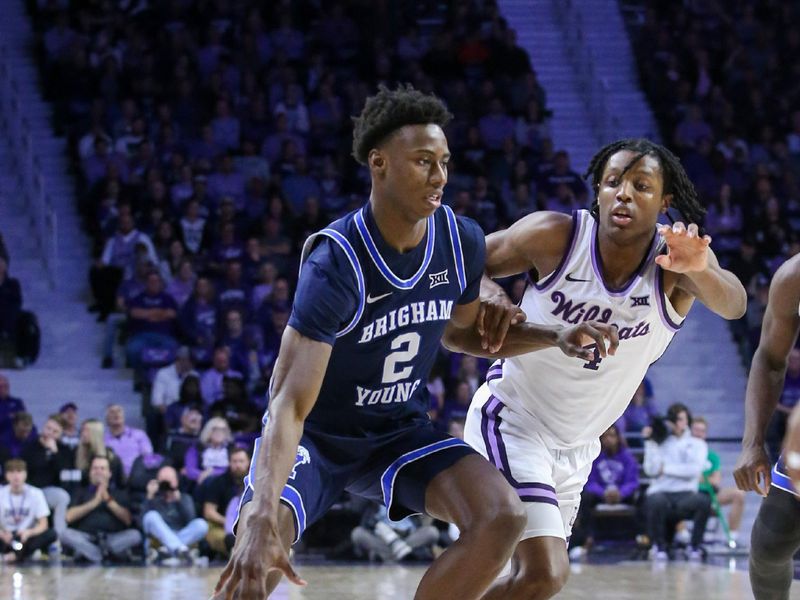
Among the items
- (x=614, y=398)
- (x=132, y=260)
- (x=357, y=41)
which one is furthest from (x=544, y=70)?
(x=614, y=398)

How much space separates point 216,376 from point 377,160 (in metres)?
8.37

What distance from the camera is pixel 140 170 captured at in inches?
584

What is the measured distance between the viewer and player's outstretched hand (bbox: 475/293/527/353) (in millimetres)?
4973

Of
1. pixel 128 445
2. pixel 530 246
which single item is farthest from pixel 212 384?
pixel 530 246

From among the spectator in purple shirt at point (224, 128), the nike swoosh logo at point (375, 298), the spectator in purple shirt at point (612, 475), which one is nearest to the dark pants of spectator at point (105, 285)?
the spectator in purple shirt at point (224, 128)

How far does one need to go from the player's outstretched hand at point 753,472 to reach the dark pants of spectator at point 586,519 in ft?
21.3

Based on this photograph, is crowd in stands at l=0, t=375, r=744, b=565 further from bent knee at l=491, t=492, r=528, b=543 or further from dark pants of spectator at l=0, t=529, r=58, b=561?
bent knee at l=491, t=492, r=528, b=543

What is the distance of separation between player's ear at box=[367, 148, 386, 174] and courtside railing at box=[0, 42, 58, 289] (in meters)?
10.4

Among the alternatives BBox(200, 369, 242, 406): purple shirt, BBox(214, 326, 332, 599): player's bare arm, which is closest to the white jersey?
BBox(214, 326, 332, 599): player's bare arm

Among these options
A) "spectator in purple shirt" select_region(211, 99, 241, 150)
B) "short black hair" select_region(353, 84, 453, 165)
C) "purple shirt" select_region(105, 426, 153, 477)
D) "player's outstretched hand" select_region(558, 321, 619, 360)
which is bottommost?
"purple shirt" select_region(105, 426, 153, 477)

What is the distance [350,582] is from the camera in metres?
10.0

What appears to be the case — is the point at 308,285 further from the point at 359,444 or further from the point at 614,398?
the point at 614,398

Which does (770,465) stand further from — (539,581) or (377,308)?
(377,308)

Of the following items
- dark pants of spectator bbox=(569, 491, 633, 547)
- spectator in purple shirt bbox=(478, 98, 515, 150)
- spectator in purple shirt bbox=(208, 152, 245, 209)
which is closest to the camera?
dark pants of spectator bbox=(569, 491, 633, 547)
